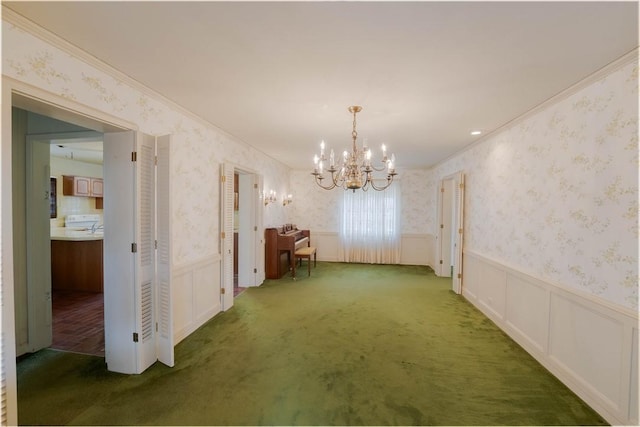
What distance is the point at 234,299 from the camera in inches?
168

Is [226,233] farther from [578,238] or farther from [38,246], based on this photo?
[578,238]

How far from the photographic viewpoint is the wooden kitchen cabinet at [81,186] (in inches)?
224

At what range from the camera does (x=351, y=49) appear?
175cm

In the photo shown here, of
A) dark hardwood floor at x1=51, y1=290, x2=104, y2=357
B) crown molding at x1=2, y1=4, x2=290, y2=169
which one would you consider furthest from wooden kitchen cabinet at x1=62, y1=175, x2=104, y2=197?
crown molding at x1=2, y1=4, x2=290, y2=169

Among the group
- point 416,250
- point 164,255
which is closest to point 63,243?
point 164,255

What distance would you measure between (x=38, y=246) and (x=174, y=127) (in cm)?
179

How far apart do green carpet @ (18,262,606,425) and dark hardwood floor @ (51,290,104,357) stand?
17cm

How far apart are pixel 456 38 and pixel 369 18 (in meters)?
0.57

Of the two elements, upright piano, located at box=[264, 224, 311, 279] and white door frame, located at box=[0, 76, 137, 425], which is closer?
white door frame, located at box=[0, 76, 137, 425]

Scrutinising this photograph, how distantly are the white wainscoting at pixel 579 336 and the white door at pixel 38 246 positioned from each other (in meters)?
4.79

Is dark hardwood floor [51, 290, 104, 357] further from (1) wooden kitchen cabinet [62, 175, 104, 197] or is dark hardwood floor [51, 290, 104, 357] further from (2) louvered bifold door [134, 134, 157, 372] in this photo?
(1) wooden kitchen cabinet [62, 175, 104, 197]

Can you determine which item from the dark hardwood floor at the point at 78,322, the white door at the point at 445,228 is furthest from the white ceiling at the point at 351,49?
the white door at the point at 445,228

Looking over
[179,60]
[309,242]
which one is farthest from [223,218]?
[309,242]

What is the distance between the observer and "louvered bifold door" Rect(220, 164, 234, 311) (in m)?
3.74
